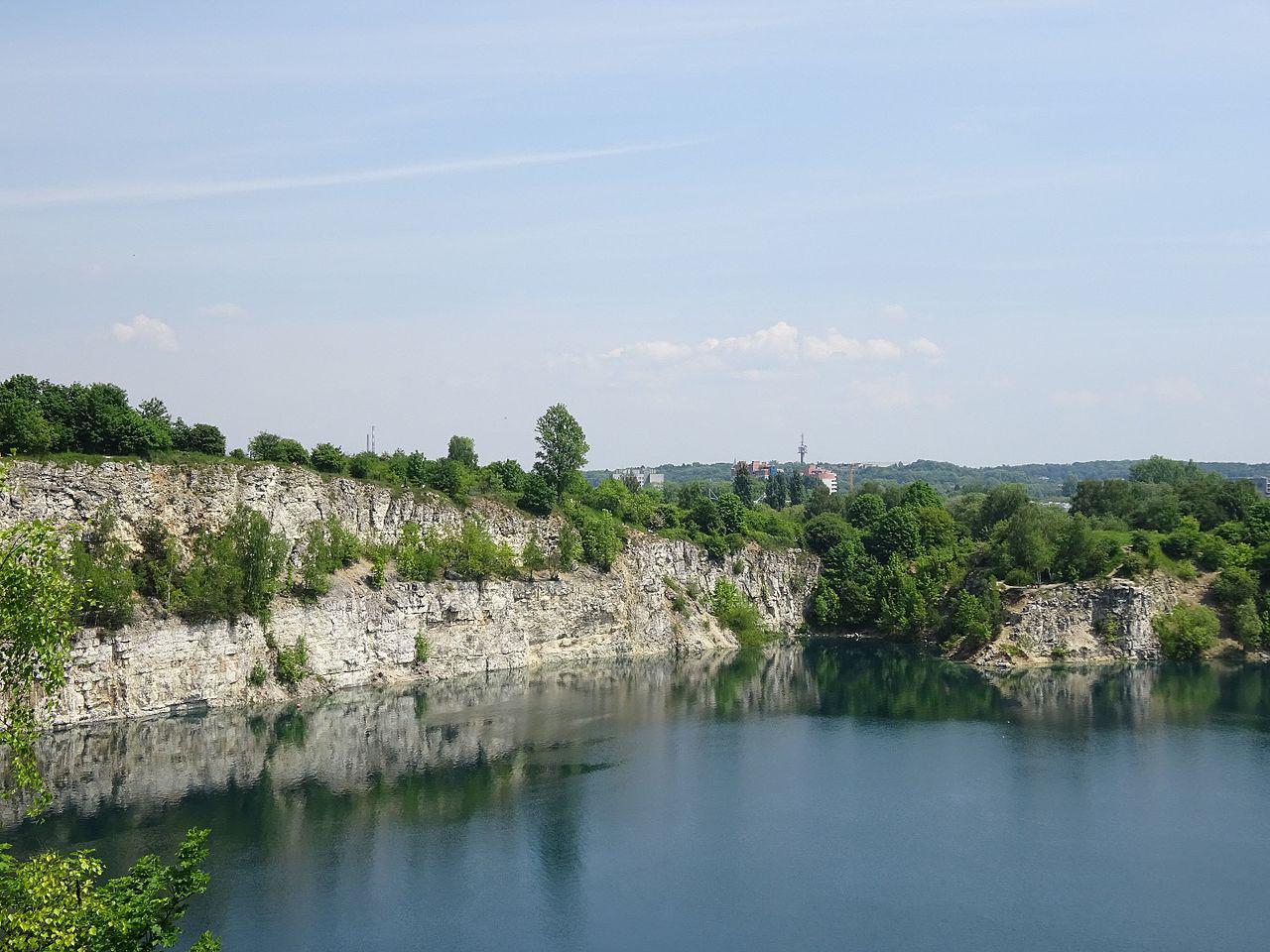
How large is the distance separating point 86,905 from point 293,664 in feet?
181

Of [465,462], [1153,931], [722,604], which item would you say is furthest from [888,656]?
[1153,931]

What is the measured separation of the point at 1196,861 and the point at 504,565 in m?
54.4

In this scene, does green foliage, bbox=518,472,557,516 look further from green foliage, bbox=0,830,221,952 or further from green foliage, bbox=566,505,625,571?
green foliage, bbox=0,830,221,952

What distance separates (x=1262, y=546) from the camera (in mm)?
97750

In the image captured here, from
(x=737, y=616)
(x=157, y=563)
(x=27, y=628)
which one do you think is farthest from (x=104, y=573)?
(x=737, y=616)

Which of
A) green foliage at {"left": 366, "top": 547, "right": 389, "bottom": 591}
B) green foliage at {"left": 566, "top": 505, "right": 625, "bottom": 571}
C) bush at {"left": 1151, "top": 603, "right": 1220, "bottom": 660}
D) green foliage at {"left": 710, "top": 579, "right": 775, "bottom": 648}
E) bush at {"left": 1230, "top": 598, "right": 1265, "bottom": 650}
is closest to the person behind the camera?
green foliage at {"left": 366, "top": 547, "right": 389, "bottom": 591}

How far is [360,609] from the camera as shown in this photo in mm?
79250

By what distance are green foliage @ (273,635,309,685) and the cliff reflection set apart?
205 cm

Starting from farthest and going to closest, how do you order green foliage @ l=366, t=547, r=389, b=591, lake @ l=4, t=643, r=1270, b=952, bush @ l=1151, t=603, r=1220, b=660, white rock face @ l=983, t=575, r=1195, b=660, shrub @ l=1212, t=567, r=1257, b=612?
1. shrub @ l=1212, t=567, r=1257, b=612
2. white rock face @ l=983, t=575, r=1195, b=660
3. bush @ l=1151, t=603, r=1220, b=660
4. green foliage @ l=366, t=547, r=389, b=591
5. lake @ l=4, t=643, r=1270, b=952

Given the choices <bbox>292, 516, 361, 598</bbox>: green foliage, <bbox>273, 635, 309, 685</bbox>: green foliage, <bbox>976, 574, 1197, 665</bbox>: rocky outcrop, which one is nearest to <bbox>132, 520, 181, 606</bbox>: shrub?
<bbox>273, 635, 309, 685</bbox>: green foliage

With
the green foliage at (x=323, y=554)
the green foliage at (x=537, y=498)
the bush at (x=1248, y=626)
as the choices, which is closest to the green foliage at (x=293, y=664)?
the green foliage at (x=323, y=554)

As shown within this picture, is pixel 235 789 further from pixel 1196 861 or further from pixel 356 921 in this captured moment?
pixel 1196 861

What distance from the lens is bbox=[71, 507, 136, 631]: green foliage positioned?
214 ft

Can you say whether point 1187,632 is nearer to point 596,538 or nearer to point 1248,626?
point 1248,626
